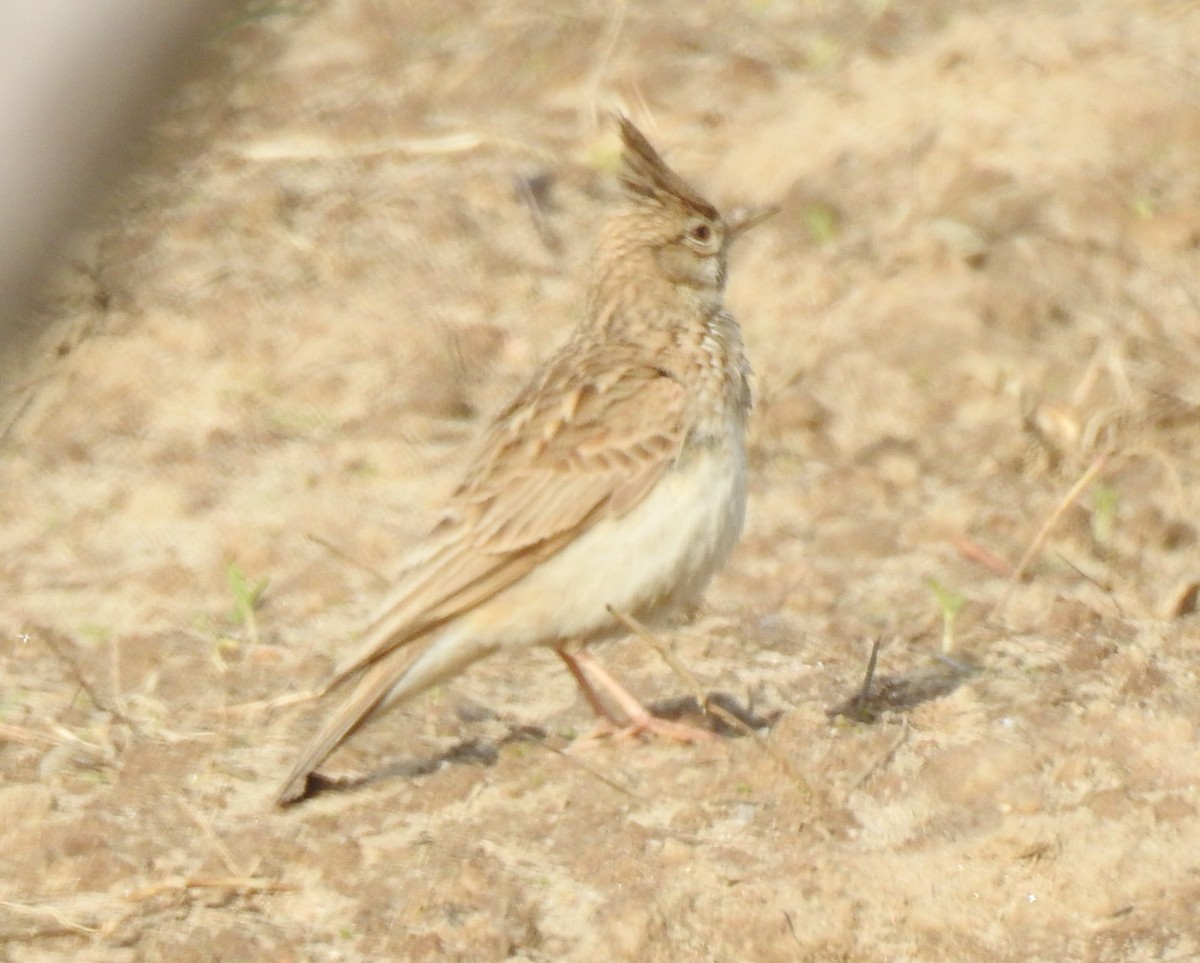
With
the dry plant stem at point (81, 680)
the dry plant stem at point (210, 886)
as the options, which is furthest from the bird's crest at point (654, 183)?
the dry plant stem at point (210, 886)

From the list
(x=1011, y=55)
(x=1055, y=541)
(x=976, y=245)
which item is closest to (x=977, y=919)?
(x=1055, y=541)

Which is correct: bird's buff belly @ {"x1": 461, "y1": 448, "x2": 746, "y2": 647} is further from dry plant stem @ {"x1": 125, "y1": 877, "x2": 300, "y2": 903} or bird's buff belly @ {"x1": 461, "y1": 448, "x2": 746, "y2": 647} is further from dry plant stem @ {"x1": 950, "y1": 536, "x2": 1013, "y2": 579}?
dry plant stem @ {"x1": 950, "y1": 536, "x2": 1013, "y2": 579}

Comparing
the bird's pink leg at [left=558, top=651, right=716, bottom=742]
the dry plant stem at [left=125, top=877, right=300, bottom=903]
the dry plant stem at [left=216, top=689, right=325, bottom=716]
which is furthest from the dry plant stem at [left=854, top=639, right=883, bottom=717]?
the dry plant stem at [left=125, top=877, right=300, bottom=903]

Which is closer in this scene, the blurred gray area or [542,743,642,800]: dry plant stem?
the blurred gray area

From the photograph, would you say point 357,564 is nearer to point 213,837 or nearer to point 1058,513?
point 213,837

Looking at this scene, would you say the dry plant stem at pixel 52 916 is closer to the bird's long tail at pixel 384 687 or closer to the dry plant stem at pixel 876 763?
the bird's long tail at pixel 384 687

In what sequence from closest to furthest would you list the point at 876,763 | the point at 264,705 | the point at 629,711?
1. the point at 876,763
2. the point at 629,711
3. the point at 264,705

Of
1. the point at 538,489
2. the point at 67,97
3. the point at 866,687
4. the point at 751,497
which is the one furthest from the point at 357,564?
the point at 67,97
